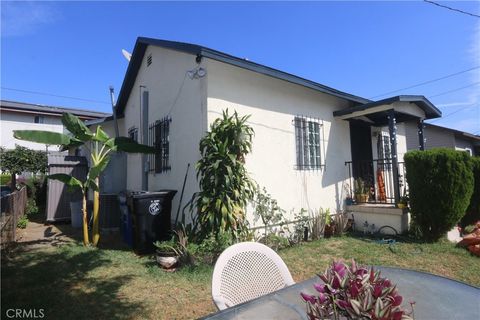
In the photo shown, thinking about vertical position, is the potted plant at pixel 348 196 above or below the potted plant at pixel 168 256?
above

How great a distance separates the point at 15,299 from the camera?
4.03m

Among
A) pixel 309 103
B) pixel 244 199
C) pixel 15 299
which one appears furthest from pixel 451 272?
pixel 15 299

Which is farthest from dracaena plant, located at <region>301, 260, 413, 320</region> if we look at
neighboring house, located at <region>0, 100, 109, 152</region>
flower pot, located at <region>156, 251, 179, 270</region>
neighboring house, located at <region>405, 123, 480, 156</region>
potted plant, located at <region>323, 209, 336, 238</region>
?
neighboring house, located at <region>0, 100, 109, 152</region>

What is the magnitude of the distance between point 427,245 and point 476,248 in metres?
0.84

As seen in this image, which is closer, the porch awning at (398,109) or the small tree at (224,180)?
the small tree at (224,180)

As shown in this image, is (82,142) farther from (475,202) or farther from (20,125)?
(20,125)

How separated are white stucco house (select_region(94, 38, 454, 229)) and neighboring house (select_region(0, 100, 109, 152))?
20.7 metres

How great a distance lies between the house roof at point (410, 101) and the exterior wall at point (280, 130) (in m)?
0.51

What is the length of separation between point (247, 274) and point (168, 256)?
3363 mm

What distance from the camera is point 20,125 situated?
2700cm

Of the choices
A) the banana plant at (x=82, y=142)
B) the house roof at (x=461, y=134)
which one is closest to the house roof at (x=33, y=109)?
the banana plant at (x=82, y=142)

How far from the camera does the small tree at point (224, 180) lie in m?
5.47

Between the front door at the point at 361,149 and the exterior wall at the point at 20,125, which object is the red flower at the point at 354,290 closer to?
the front door at the point at 361,149

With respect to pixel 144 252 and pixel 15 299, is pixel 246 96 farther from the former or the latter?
pixel 15 299
